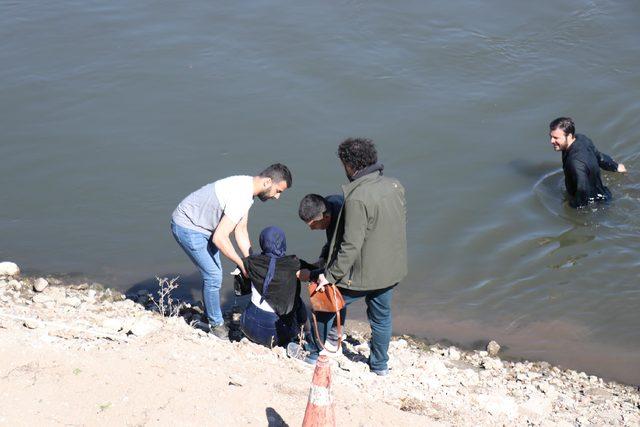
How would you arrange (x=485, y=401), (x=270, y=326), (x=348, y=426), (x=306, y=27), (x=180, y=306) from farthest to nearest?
(x=306, y=27), (x=180, y=306), (x=270, y=326), (x=485, y=401), (x=348, y=426)

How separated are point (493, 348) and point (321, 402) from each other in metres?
3.41

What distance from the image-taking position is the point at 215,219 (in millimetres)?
6645

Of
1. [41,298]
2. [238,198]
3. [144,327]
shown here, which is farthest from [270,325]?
[41,298]

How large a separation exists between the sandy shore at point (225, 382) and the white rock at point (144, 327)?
0.01m

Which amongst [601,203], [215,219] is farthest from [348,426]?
[601,203]

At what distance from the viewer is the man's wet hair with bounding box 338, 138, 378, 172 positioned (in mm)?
5711

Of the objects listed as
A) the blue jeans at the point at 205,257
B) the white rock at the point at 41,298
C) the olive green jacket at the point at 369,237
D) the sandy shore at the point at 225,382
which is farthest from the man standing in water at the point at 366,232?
the white rock at the point at 41,298

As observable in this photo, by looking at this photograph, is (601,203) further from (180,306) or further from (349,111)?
(180,306)

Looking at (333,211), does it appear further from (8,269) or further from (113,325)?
(8,269)

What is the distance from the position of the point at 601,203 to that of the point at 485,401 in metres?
4.28

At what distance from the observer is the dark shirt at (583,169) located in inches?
357

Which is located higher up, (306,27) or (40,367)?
(306,27)

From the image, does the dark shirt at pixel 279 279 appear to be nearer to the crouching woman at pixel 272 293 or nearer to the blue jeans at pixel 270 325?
the crouching woman at pixel 272 293

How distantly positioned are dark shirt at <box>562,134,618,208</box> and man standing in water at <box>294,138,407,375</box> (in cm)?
389
